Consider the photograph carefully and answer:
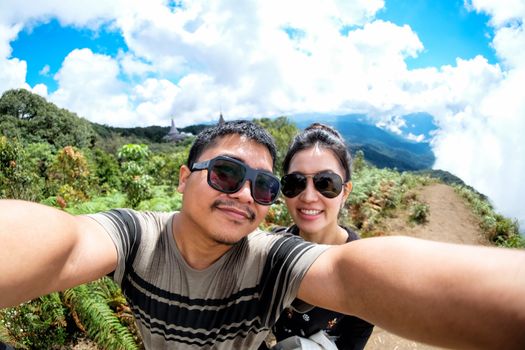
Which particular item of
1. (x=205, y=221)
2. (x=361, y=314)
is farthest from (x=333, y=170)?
(x=361, y=314)

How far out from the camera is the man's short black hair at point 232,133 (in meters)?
1.41

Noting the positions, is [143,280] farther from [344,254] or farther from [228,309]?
[344,254]

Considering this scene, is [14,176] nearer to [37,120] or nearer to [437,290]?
[437,290]

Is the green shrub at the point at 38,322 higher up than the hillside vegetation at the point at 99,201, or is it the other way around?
the hillside vegetation at the point at 99,201

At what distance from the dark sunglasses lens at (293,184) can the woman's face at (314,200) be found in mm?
30

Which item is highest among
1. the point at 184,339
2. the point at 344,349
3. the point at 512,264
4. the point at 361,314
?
the point at 512,264

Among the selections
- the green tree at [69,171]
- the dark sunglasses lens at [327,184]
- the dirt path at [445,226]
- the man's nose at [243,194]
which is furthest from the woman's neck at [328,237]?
the green tree at [69,171]

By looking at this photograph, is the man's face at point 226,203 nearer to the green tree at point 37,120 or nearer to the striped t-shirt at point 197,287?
the striped t-shirt at point 197,287

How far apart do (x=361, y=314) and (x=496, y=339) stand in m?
0.34

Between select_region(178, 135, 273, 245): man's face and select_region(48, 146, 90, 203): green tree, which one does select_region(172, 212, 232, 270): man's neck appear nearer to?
select_region(178, 135, 273, 245): man's face

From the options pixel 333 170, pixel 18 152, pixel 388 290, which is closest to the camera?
pixel 388 290

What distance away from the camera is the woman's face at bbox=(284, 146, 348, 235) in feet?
6.45

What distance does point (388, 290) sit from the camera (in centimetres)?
78

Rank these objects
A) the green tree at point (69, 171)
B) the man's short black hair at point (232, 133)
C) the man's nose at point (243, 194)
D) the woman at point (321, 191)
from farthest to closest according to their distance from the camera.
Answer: the green tree at point (69, 171), the woman at point (321, 191), the man's short black hair at point (232, 133), the man's nose at point (243, 194)
